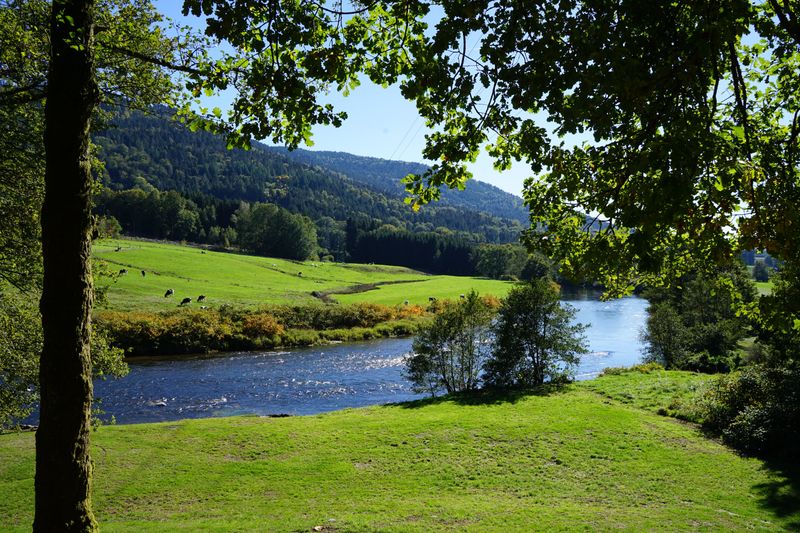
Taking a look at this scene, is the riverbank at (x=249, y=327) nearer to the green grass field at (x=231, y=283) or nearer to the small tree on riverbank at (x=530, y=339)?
the green grass field at (x=231, y=283)

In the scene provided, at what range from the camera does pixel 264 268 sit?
100 m

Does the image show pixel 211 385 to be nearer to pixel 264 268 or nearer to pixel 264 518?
pixel 264 518

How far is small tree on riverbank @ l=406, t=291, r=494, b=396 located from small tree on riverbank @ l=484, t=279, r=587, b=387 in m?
1.29

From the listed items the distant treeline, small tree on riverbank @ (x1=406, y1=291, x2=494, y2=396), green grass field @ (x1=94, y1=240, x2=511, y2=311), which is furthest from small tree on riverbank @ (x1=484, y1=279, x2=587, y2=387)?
the distant treeline

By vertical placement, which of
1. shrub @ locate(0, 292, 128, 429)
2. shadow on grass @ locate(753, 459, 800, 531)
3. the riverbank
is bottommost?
the riverbank

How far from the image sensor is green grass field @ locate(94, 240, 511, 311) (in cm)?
6372

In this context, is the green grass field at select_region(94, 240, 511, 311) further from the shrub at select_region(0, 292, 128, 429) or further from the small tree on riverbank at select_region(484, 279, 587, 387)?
the shrub at select_region(0, 292, 128, 429)

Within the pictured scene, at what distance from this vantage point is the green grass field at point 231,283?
63.7 metres

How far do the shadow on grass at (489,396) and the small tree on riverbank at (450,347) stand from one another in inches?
89.5

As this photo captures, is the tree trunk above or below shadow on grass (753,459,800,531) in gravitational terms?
above

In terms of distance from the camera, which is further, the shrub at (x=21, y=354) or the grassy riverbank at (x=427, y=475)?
the shrub at (x=21, y=354)

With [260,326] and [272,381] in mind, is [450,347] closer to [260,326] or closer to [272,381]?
[272,381]

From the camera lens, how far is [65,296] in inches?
225

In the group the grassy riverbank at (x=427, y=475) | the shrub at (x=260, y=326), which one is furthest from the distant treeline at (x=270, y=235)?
the grassy riverbank at (x=427, y=475)
